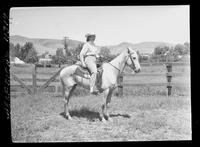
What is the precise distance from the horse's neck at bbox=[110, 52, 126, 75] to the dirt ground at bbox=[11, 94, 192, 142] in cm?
43

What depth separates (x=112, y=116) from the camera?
3.56 metres

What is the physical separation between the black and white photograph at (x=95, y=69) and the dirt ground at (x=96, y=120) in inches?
0.5

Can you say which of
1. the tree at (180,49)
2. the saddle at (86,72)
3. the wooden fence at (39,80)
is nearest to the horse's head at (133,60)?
the wooden fence at (39,80)

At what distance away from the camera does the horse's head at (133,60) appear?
11.5ft

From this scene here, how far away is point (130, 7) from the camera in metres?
3.57

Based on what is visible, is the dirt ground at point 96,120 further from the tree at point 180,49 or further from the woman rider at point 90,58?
the tree at point 180,49

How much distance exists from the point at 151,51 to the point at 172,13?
0.61 metres

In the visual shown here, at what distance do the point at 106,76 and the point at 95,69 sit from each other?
0.20 meters

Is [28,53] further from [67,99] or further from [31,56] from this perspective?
[67,99]

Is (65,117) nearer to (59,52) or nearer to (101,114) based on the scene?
(101,114)

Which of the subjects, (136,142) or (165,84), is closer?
(136,142)

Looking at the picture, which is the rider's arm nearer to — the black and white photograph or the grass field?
the black and white photograph
